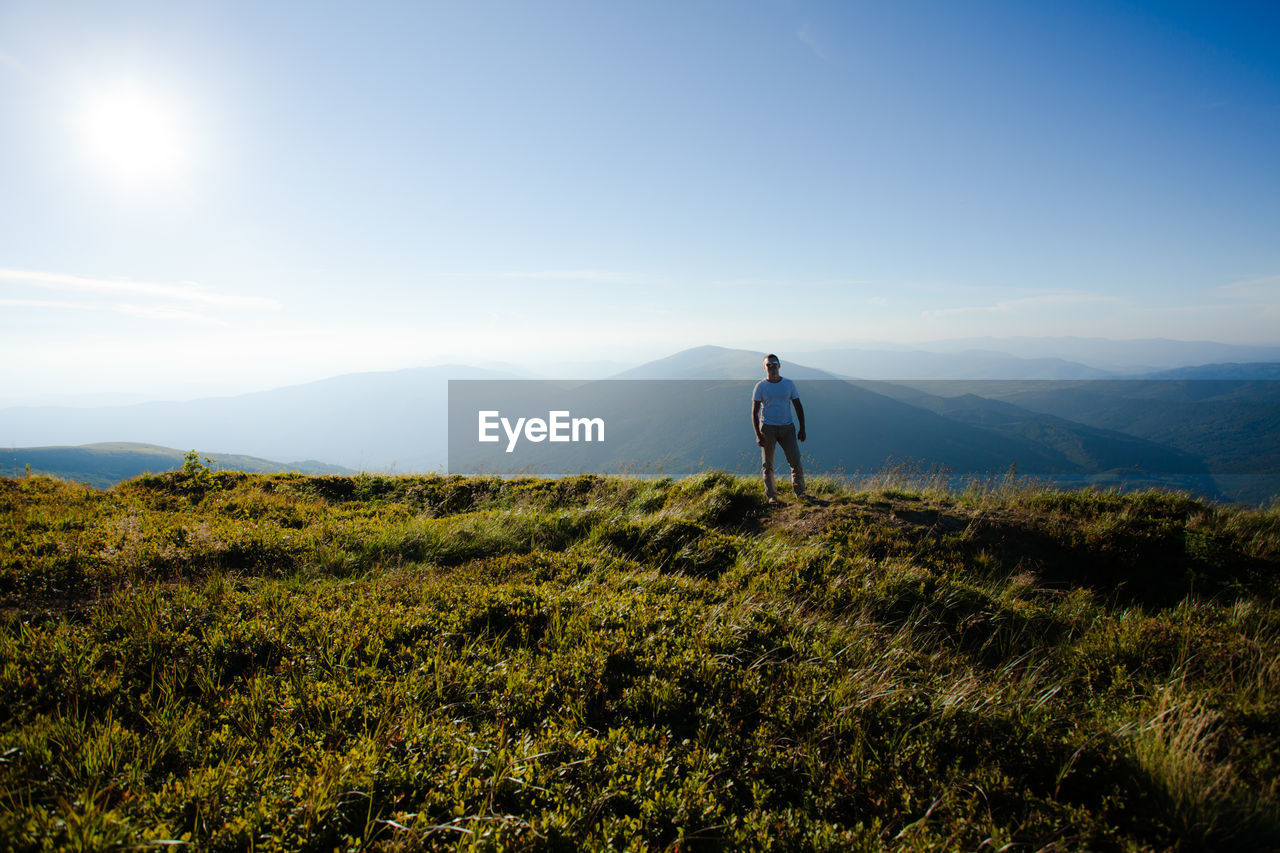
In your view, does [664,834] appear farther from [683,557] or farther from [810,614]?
[683,557]

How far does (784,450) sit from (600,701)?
8.70m

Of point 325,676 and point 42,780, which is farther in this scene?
point 325,676

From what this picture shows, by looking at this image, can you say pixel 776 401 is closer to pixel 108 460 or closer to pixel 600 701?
pixel 600 701

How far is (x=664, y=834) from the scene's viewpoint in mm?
2730

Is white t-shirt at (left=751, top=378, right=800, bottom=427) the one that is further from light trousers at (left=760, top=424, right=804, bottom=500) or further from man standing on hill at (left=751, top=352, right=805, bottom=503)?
light trousers at (left=760, top=424, right=804, bottom=500)

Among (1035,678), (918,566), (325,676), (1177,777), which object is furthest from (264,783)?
(918,566)

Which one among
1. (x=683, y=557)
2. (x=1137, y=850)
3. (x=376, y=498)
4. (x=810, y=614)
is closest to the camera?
(x=1137, y=850)

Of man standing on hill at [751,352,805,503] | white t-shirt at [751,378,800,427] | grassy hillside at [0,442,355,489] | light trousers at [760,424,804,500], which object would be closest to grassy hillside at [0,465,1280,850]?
light trousers at [760,424,804,500]

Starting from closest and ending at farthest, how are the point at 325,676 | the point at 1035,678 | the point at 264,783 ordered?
the point at 264,783 < the point at 325,676 < the point at 1035,678

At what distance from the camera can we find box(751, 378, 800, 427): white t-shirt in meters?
11.5

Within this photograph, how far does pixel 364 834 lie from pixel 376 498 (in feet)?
37.6

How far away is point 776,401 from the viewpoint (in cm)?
1157

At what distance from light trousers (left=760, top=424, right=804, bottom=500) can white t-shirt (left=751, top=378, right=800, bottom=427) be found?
14 cm

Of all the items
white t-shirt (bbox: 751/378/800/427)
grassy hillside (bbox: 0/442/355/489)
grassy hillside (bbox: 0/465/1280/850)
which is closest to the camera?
grassy hillside (bbox: 0/465/1280/850)
